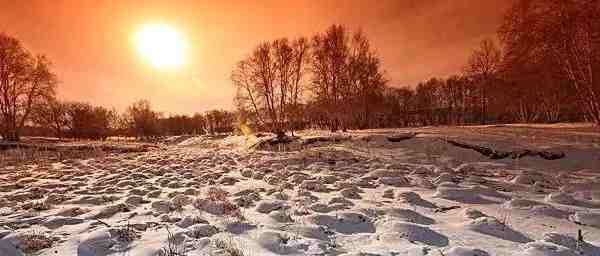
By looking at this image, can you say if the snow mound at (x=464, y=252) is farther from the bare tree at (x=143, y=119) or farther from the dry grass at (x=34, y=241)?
the bare tree at (x=143, y=119)

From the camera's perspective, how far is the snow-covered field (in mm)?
4270

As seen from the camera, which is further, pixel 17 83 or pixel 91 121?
pixel 91 121

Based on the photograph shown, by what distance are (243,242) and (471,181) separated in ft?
21.6

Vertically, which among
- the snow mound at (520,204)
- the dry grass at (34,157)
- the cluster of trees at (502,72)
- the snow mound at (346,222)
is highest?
the cluster of trees at (502,72)

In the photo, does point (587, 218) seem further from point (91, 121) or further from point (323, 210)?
point (91, 121)

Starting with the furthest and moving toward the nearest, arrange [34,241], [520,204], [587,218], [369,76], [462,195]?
[369,76] → [462,195] → [520,204] → [587,218] → [34,241]

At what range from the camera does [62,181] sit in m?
9.96

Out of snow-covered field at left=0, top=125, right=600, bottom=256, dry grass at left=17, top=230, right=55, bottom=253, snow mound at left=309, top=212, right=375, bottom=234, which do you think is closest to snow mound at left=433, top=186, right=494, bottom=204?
snow-covered field at left=0, top=125, right=600, bottom=256

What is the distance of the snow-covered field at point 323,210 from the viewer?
427 centimetres

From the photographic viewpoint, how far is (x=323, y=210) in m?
5.91

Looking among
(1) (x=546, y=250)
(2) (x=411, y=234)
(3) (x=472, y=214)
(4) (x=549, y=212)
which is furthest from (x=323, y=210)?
(4) (x=549, y=212)

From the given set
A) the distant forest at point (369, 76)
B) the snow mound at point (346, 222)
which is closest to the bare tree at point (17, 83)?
the distant forest at point (369, 76)

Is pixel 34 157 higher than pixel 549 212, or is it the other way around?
pixel 34 157

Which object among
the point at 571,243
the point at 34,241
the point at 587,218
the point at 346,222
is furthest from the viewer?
the point at 346,222
